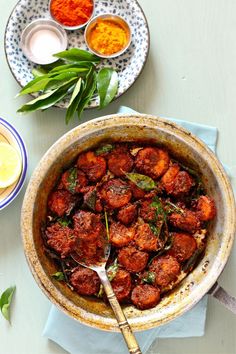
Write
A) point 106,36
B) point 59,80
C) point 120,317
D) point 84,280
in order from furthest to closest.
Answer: point 106,36, point 59,80, point 84,280, point 120,317

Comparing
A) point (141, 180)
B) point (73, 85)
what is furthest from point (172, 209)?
point (73, 85)

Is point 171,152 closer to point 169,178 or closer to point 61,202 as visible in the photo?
point 169,178

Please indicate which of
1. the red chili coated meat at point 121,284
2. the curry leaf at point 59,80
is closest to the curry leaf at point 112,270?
the red chili coated meat at point 121,284

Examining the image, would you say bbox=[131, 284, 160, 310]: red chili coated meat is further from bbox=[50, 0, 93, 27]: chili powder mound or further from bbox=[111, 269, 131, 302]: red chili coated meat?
bbox=[50, 0, 93, 27]: chili powder mound

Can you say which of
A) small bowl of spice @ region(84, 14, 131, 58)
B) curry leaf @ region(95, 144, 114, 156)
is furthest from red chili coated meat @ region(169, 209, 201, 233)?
small bowl of spice @ region(84, 14, 131, 58)

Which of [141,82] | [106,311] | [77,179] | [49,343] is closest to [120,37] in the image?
[141,82]
